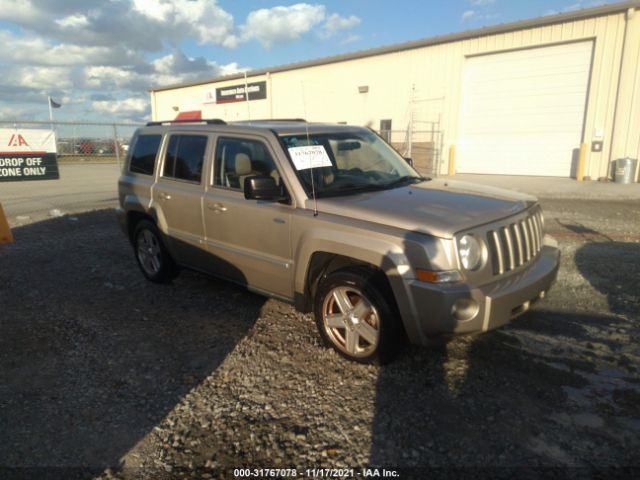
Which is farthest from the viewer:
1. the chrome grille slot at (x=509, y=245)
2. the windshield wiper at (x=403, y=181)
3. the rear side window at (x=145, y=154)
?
the rear side window at (x=145, y=154)

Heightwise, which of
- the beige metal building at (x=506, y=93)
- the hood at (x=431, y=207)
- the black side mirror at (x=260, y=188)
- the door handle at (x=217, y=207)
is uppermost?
the beige metal building at (x=506, y=93)

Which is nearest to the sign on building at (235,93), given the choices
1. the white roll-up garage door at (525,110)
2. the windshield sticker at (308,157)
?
the white roll-up garage door at (525,110)

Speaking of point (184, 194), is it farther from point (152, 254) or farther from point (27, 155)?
point (27, 155)

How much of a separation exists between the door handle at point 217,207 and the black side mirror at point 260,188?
0.69 m

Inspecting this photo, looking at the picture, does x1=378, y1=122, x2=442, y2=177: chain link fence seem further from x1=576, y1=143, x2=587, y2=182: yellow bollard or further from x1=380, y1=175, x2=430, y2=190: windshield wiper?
x1=380, y1=175, x2=430, y2=190: windshield wiper

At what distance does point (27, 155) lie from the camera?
1091 centimetres

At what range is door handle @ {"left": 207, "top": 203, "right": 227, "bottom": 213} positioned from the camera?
4386 mm

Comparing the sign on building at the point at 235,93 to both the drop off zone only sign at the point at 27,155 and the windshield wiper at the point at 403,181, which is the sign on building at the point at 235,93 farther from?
the windshield wiper at the point at 403,181

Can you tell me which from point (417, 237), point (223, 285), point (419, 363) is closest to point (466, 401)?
point (419, 363)

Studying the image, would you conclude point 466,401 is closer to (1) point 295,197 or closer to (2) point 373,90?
(1) point 295,197

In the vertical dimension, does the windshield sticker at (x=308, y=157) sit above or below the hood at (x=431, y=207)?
above

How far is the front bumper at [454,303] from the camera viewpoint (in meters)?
2.98

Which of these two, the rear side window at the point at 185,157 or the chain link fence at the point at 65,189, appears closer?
the rear side window at the point at 185,157

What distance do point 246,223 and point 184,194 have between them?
104cm
